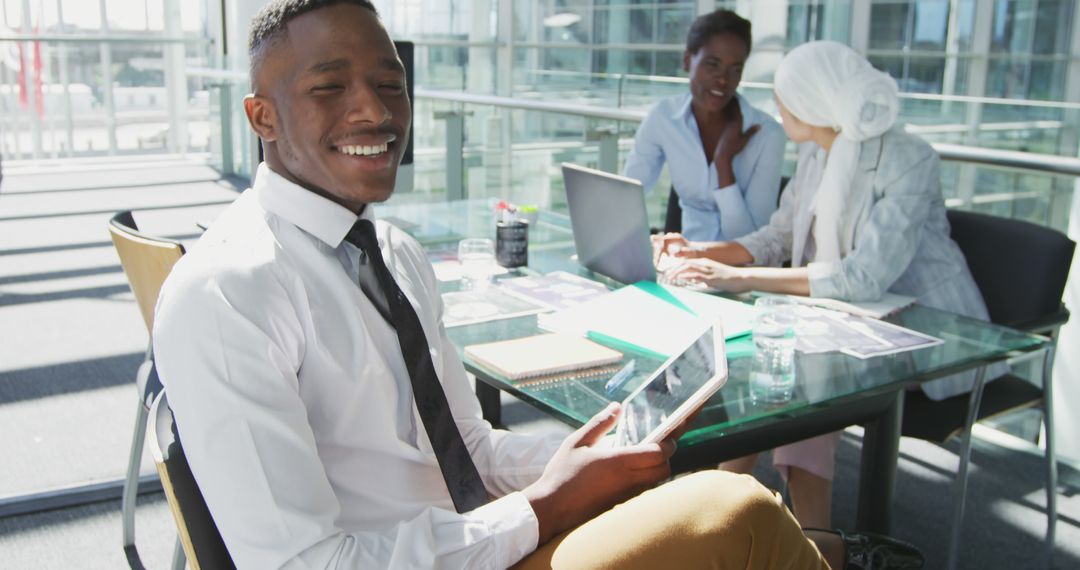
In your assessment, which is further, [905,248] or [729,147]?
[729,147]

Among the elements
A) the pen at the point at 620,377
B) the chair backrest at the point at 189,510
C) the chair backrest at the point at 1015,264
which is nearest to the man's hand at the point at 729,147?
the chair backrest at the point at 1015,264

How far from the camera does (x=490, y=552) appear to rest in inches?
44.9

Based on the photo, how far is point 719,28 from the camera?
3.11 meters

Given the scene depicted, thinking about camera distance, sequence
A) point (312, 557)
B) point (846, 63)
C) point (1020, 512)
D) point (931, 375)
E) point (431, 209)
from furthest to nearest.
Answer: point (431, 209), point (1020, 512), point (846, 63), point (931, 375), point (312, 557)

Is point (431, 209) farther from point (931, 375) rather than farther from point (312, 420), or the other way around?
point (312, 420)

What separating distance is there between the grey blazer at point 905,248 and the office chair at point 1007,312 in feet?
0.20

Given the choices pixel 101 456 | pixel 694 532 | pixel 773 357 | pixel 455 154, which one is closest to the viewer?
pixel 694 532

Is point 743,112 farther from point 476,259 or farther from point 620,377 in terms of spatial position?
point 620,377

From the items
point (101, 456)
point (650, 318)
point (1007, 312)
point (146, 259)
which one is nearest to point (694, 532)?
point (650, 318)

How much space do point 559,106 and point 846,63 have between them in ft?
8.62

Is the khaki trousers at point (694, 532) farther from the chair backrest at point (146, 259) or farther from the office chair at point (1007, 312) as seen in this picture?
the office chair at point (1007, 312)

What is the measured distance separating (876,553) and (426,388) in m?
0.78

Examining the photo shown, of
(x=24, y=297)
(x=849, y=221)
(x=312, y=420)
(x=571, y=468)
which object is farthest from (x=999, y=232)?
(x=24, y=297)

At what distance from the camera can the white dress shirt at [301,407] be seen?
1044 millimetres
